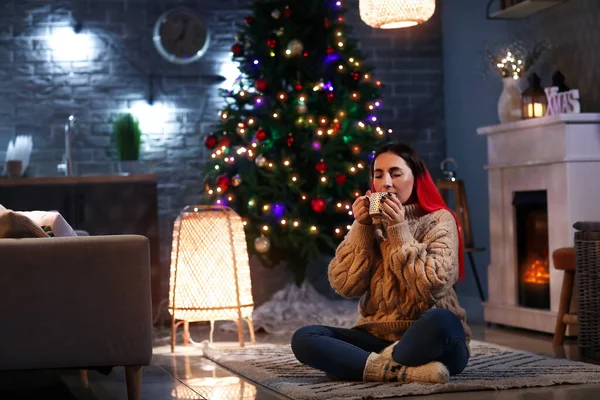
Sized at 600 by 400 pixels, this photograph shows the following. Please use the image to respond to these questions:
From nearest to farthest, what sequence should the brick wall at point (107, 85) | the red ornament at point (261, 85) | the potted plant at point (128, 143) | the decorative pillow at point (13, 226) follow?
the decorative pillow at point (13, 226)
the red ornament at point (261, 85)
the potted plant at point (128, 143)
the brick wall at point (107, 85)

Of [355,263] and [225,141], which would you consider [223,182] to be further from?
[355,263]

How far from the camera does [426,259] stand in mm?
3613

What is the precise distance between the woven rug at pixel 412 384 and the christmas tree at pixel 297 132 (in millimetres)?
1472

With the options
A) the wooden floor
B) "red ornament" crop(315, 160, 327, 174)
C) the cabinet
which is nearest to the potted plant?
the cabinet

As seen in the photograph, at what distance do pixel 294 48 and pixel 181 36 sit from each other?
47.6 inches

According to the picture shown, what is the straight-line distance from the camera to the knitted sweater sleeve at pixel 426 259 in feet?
11.7

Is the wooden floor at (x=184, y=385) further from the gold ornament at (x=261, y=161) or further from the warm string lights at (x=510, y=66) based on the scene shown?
the warm string lights at (x=510, y=66)

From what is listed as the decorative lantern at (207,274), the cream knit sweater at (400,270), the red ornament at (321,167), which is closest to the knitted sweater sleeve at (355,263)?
the cream knit sweater at (400,270)

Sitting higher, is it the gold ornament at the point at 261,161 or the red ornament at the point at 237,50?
the red ornament at the point at 237,50

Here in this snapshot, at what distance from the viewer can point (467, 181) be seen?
7543mm

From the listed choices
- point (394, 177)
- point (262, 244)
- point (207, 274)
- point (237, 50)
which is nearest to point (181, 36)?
point (237, 50)

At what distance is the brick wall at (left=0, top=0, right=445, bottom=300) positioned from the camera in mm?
→ 7094

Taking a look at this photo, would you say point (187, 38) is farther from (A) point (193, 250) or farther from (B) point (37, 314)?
(B) point (37, 314)

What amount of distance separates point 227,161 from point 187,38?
4.01 ft
